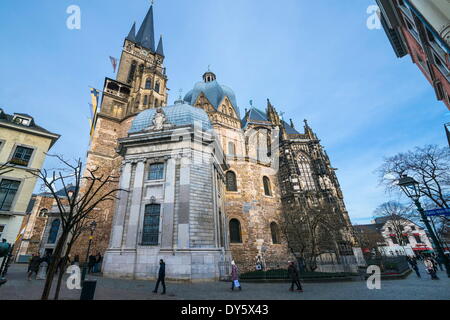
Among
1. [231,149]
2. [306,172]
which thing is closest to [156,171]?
[231,149]

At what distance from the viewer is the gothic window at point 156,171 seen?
15.5 m

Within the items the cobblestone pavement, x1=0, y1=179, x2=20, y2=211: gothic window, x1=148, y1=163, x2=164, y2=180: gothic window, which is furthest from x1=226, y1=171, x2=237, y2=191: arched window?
x1=0, y1=179, x2=20, y2=211: gothic window

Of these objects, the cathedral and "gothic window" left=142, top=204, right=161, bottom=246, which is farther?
"gothic window" left=142, top=204, right=161, bottom=246

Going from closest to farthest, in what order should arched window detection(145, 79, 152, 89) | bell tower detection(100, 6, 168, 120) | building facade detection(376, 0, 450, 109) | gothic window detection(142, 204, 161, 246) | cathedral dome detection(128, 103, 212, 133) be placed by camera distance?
building facade detection(376, 0, 450, 109) → gothic window detection(142, 204, 161, 246) → cathedral dome detection(128, 103, 212, 133) → bell tower detection(100, 6, 168, 120) → arched window detection(145, 79, 152, 89)

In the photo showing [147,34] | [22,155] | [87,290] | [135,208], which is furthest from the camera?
[147,34]

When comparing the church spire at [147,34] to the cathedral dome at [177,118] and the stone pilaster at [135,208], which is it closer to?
the cathedral dome at [177,118]

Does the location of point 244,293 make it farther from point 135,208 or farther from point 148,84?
point 148,84

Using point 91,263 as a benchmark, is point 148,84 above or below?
above

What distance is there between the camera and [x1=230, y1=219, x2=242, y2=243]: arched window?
65.3 feet

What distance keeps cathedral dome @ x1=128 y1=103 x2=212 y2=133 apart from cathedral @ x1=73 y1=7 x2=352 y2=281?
107 mm

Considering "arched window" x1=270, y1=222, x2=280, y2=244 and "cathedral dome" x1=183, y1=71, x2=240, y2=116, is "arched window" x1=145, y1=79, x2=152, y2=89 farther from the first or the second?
"arched window" x1=270, y1=222, x2=280, y2=244

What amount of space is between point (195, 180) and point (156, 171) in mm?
3355

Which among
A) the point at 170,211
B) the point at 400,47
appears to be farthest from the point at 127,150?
the point at 400,47

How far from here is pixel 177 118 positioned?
1805 cm
